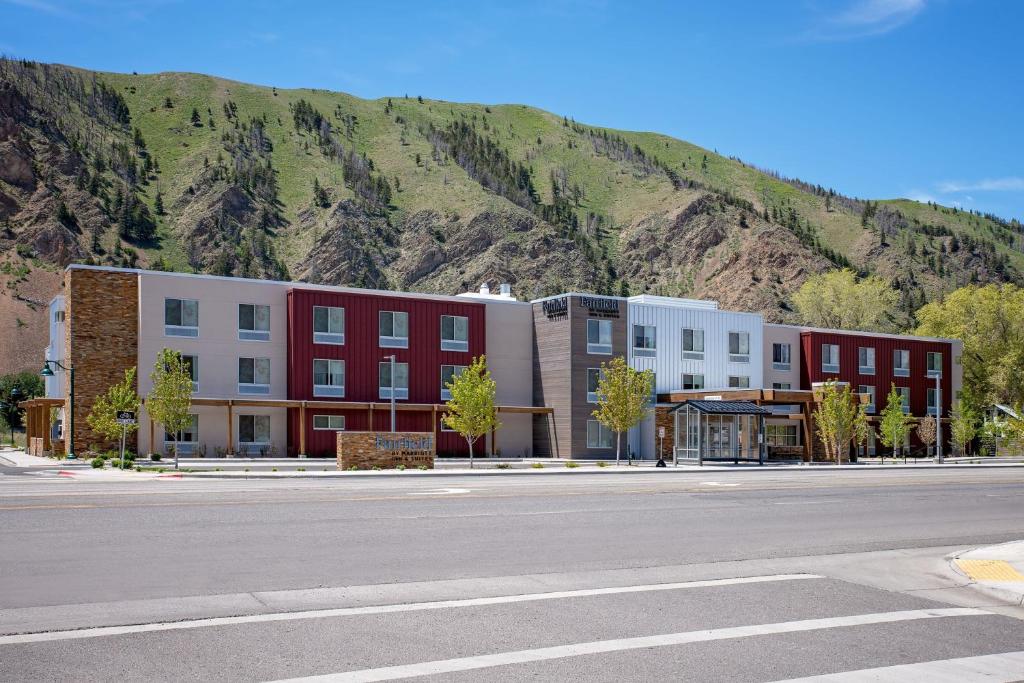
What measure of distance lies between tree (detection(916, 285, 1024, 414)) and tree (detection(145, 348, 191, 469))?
2316 inches

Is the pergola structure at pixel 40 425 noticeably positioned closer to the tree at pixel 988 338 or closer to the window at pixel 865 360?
the window at pixel 865 360

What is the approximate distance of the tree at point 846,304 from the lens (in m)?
98.5

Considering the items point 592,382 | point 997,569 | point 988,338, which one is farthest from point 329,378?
point 988,338

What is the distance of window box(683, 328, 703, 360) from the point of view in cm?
6212

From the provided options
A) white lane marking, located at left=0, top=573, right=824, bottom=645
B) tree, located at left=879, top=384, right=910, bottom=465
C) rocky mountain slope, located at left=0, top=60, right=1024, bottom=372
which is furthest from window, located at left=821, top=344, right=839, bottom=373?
white lane marking, located at left=0, top=573, right=824, bottom=645

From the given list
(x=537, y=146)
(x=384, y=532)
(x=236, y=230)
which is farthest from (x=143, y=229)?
(x=384, y=532)

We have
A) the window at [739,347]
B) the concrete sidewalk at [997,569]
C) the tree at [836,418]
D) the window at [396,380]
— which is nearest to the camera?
the concrete sidewalk at [997,569]

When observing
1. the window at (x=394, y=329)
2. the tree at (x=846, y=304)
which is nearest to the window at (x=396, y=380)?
the window at (x=394, y=329)

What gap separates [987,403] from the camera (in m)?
78.6

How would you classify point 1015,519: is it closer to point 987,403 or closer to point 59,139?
point 987,403

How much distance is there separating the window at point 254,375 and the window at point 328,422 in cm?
291

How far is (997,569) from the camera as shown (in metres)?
12.8

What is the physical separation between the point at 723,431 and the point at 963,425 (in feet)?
77.3

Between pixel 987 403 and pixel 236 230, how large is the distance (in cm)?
8934
